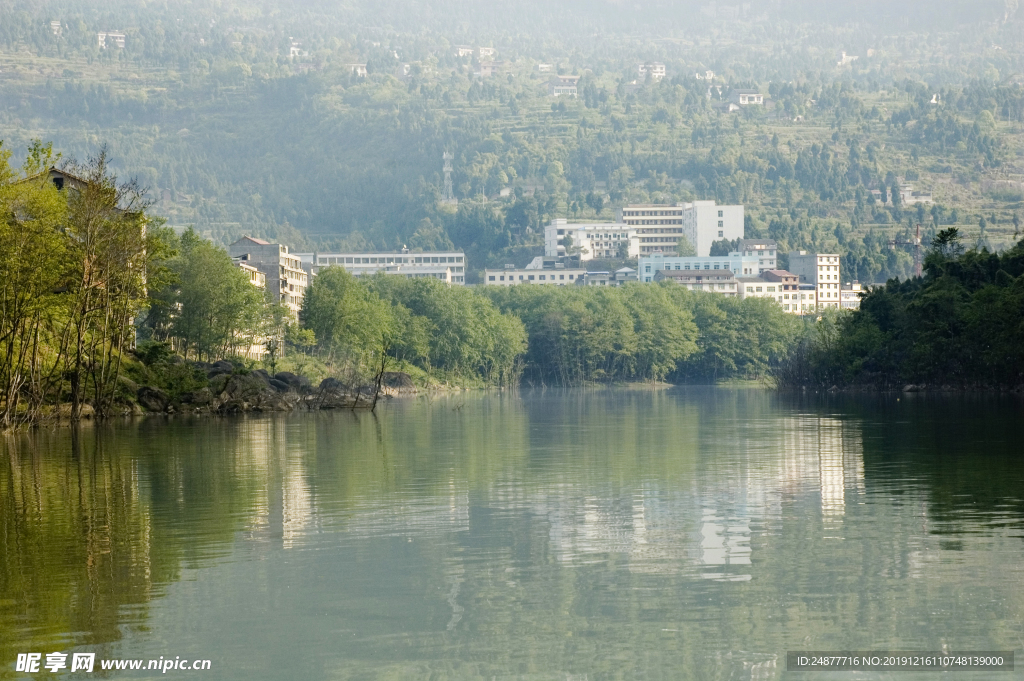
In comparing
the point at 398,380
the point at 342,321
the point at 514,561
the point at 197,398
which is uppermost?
the point at 342,321

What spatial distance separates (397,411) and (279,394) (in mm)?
7223

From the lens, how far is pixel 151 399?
233 ft

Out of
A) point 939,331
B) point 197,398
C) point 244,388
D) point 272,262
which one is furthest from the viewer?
point 272,262

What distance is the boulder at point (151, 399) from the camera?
7069cm

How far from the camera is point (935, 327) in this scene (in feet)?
323

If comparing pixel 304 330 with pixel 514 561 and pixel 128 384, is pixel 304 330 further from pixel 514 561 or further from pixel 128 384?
pixel 514 561

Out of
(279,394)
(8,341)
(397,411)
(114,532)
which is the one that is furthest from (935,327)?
(114,532)

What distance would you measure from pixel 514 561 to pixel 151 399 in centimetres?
5360

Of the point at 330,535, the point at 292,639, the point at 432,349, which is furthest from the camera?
the point at 432,349

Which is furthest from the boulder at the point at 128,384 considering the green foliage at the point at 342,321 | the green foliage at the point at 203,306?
the green foliage at the point at 342,321

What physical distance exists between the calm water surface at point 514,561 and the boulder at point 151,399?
3148 cm

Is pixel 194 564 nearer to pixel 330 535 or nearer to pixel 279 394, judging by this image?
pixel 330 535

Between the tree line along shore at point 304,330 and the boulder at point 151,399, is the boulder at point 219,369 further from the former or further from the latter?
the boulder at point 151,399

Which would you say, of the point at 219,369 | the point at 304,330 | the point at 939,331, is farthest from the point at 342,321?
the point at 939,331
